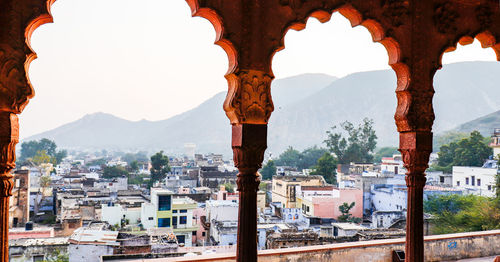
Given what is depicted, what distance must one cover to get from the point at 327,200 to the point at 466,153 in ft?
40.0

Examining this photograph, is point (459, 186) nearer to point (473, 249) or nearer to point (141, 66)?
point (473, 249)

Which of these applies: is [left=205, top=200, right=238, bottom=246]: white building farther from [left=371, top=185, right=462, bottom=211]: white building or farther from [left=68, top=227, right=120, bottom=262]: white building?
[left=371, top=185, right=462, bottom=211]: white building

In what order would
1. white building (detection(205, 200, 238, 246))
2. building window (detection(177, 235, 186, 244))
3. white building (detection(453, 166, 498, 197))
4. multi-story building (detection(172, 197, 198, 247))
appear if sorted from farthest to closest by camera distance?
white building (detection(453, 166, 498, 197)) → multi-story building (detection(172, 197, 198, 247)) → building window (detection(177, 235, 186, 244)) → white building (detection(205, 200, 238, 246))

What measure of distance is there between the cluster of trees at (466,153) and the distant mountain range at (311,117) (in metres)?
56.5

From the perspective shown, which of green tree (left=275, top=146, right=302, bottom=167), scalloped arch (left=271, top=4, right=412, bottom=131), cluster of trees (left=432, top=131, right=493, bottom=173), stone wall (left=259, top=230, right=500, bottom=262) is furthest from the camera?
green tree (left=275, top=146, right=302, bottom=167)

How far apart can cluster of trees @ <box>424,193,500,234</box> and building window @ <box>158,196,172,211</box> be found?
13.3 metres

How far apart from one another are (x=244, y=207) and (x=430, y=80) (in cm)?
192

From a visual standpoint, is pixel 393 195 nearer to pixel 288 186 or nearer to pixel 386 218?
pixel 386 218

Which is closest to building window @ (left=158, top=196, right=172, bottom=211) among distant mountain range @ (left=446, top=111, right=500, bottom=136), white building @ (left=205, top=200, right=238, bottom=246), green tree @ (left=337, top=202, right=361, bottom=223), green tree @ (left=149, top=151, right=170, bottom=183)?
white building @ (left=205, top=200, right=238, bottom=246)

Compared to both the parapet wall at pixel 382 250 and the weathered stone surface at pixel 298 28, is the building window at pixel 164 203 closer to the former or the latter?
the parapet wall at pixel 382 250

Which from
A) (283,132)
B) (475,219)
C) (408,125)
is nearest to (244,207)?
(408,125)

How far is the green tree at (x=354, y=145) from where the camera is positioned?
4222cm

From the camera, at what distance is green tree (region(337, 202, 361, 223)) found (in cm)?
2263

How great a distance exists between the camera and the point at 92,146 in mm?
114188
